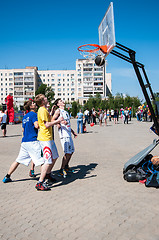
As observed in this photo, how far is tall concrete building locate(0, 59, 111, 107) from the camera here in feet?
415

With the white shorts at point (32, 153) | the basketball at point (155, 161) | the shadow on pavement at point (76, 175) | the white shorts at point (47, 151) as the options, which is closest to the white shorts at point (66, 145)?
the shadow on pavement at point (76, 175)

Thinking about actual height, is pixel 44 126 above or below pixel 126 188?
above

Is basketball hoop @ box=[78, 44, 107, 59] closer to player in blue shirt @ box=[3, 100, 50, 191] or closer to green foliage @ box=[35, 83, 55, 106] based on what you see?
player in blue shirt @ box=[3, 100, 50, 191]

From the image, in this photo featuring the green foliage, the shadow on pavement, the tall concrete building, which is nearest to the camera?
the shadow on pavement

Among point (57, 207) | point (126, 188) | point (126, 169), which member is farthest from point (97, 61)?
point (57, 207)

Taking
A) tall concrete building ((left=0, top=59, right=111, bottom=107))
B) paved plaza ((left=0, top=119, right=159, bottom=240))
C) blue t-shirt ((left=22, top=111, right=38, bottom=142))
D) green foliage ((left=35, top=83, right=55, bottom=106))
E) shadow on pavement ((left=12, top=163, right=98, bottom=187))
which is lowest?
paved plaza ((left=0, top=119, right=159, bottom=240))

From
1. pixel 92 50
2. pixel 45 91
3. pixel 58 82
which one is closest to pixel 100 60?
pixel 92 50

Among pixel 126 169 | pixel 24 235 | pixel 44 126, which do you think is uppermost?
pixel 44 126

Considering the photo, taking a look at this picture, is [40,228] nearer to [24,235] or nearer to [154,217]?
[24,235]

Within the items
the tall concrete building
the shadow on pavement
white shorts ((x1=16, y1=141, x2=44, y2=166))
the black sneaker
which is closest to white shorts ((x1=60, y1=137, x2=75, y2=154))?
the shadow on pavement

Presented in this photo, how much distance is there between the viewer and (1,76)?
5285 inches

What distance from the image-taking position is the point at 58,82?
440ft

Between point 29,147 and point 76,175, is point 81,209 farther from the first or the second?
point 76,175

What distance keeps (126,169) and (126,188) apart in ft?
2.55
